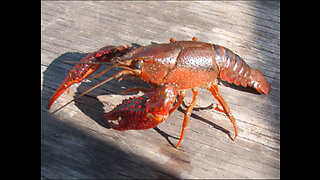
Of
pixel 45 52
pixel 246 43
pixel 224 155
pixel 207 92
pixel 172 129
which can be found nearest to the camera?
pixel 224 155

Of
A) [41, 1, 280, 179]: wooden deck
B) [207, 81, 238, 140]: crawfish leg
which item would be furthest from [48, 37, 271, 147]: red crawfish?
[41, 1, 280, 179]: wooden deck

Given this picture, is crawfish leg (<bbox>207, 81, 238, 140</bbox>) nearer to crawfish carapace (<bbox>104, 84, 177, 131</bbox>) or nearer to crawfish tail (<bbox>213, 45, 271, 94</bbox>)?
crawfish tail (<bbox>213, 45, 271, 94</bbox>)

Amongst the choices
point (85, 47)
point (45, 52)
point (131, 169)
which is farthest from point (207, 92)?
point (45, 52)

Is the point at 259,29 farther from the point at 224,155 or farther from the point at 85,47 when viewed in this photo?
the point at 85,47

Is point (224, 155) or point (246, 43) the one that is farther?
point (246, 43)

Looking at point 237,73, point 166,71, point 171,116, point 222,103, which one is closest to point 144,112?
point 171,116

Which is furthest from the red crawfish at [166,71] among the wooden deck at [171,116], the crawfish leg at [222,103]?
the wooden deck at [171,116]
